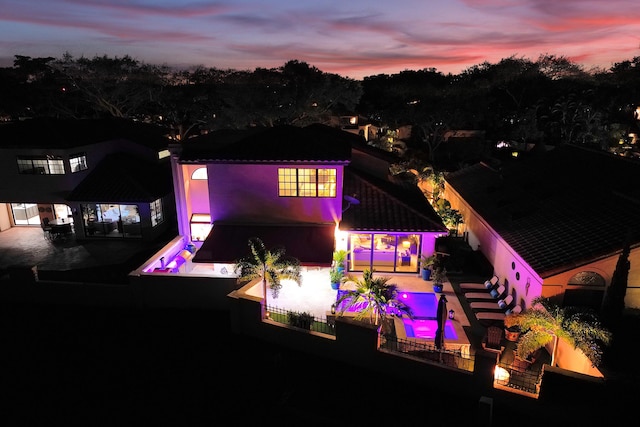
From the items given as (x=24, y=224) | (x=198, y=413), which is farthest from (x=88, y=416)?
(x=24, y=224)

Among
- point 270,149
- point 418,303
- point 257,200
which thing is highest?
point 270,149

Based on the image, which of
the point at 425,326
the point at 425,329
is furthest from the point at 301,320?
the point at 425,326

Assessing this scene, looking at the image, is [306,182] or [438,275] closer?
[438,275]

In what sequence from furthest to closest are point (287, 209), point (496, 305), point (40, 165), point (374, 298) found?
point (40, 165) < point (287, 209) < point (496, 305) < point (374, 298)

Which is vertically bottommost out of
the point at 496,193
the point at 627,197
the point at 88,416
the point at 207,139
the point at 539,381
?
the point at 88,416

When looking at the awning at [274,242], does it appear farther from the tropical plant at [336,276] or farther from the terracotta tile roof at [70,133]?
the terracotta tile roof at [70,133]

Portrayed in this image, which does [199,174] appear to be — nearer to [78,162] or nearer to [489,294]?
[78,162]

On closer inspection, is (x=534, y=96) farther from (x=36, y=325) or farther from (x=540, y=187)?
(x=36, y=325)

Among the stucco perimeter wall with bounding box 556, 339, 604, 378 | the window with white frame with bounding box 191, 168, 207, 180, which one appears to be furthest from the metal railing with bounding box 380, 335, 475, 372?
the window with white frame with bounding box 191, 168, 207, 180
